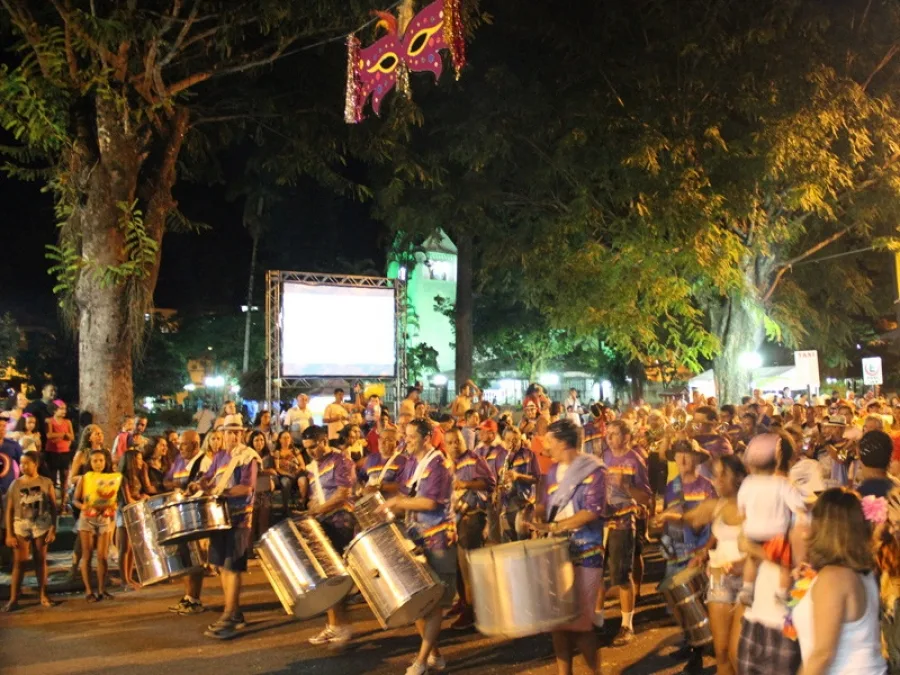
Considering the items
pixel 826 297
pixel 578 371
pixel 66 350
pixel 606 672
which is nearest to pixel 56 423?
pixel 606 672

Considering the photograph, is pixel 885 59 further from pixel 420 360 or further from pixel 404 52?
pixel 420 360

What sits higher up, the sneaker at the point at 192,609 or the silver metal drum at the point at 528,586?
the silver metal drum at the point at 528,586

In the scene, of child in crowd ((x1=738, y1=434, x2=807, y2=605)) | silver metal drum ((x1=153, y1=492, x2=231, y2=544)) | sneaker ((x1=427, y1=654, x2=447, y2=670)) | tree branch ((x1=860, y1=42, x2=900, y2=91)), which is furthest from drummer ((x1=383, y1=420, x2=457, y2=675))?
tree branch ((x1=860, y1=42, x2=900, y2=91))

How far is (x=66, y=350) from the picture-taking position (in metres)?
24.5

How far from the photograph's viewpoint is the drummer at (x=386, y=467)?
23.2ft

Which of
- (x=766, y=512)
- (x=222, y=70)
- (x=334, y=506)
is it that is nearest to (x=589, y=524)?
(x=766, y=512)

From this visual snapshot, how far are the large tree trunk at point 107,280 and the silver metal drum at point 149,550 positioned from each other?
16.0ft

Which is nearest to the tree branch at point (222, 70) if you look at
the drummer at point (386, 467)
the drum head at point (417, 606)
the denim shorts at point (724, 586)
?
the drummer at point (386, 467)

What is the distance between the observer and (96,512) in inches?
345

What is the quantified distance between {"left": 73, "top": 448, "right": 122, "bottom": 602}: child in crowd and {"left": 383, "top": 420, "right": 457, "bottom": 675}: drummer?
3.96 meters

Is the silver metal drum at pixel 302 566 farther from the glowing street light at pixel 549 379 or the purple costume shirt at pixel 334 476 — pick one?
the glowing street light at pixel 549 379

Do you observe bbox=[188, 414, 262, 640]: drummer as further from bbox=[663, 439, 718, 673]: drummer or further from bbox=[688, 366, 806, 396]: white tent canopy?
bbox=[688, 366, 806, 396]: white tent canopy

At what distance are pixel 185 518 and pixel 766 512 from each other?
15.3ft

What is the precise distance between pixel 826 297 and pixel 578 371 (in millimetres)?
17232
